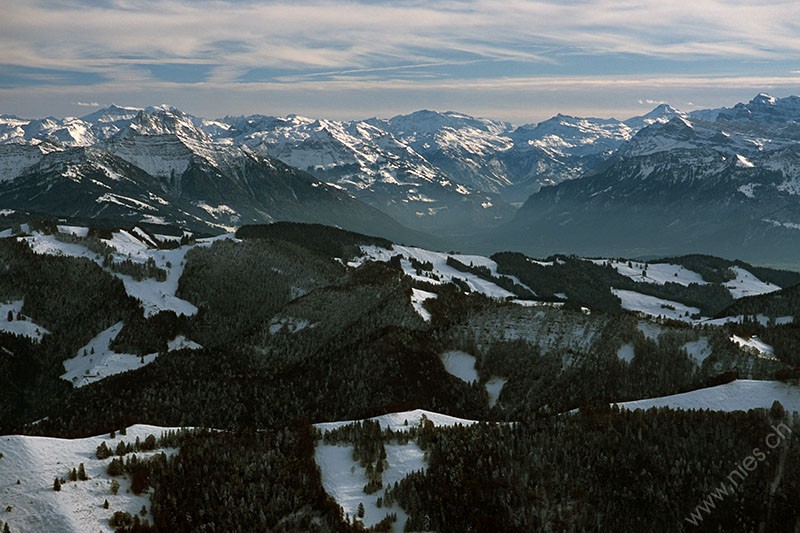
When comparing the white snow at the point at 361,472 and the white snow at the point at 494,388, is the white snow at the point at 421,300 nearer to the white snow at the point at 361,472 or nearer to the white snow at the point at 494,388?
the white snow at the point at 494,388

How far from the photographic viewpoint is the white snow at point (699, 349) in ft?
348

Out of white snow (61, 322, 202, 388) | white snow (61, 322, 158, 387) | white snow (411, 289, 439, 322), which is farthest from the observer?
white snow (61, 322, 202, 388)

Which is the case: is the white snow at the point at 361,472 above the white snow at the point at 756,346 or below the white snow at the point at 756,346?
above

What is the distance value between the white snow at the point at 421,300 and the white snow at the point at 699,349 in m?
50.9

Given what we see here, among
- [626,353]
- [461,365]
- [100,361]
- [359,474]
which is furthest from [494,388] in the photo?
[100,361]

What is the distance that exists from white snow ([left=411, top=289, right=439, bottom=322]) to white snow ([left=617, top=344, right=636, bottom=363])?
40.4 metres

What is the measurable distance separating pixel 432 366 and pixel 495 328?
60.8 feet

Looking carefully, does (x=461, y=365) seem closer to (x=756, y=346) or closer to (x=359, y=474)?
(x=756, y=346)

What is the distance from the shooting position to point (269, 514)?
3603 cm

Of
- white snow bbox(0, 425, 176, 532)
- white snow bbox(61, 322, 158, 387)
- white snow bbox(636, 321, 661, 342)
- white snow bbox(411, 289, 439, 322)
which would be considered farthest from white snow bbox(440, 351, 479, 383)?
white snow bbox(61, 322, 158, 387)

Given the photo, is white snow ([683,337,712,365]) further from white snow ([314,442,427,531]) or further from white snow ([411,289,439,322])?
white snow ([314,442,427,531])

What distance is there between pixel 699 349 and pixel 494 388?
120ft

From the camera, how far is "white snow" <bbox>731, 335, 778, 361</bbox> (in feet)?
358

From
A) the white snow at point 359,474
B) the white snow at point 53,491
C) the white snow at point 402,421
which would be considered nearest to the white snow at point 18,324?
the white snow at point 53,491
